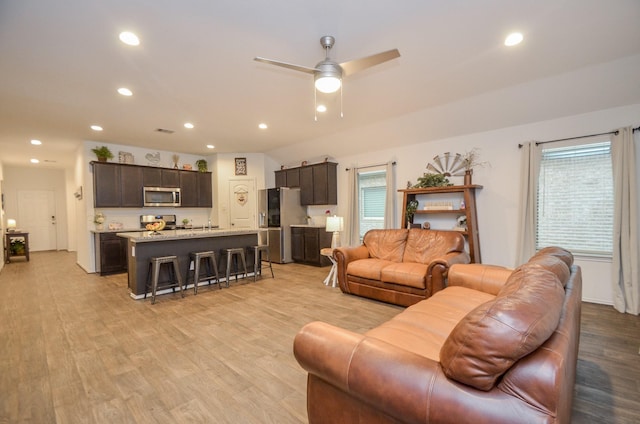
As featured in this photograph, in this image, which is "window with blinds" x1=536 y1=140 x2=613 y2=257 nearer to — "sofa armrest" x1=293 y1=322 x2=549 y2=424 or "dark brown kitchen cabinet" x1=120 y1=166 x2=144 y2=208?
"sofa armrest" x1=293 y1=322 x2=549 y2=424

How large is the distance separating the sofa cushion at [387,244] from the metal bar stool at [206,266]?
255cm

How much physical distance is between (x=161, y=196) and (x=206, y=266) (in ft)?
9.53

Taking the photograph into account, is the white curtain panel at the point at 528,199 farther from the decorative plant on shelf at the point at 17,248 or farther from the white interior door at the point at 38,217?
the white interior door at the point at 38,217

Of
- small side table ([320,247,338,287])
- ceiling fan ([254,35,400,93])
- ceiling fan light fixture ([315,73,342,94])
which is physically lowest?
small side table ([320,247,338,287])

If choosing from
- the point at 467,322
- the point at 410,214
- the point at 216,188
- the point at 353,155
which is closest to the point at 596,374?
the point at 467,322

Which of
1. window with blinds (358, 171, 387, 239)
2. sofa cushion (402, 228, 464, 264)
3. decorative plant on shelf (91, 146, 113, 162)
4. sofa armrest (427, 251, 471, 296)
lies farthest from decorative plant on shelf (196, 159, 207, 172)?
sofa armrest (427, 251, 471, 296)

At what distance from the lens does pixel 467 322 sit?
1.15 metres

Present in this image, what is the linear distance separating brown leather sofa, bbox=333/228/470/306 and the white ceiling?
2.02m

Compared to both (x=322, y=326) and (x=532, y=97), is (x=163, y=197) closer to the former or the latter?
(x=322, y=326)

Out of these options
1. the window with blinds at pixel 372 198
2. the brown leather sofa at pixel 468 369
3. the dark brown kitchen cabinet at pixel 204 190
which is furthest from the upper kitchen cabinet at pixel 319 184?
the brown leather sofa at pixel 468 369

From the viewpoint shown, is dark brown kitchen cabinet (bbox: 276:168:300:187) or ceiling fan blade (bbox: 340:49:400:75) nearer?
ceiling fan blade (bbox: 340:49:400:75)

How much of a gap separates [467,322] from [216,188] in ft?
24.0

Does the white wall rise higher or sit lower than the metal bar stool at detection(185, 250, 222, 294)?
higher

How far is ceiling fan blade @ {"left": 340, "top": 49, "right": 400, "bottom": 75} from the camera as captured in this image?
2.20 metres
